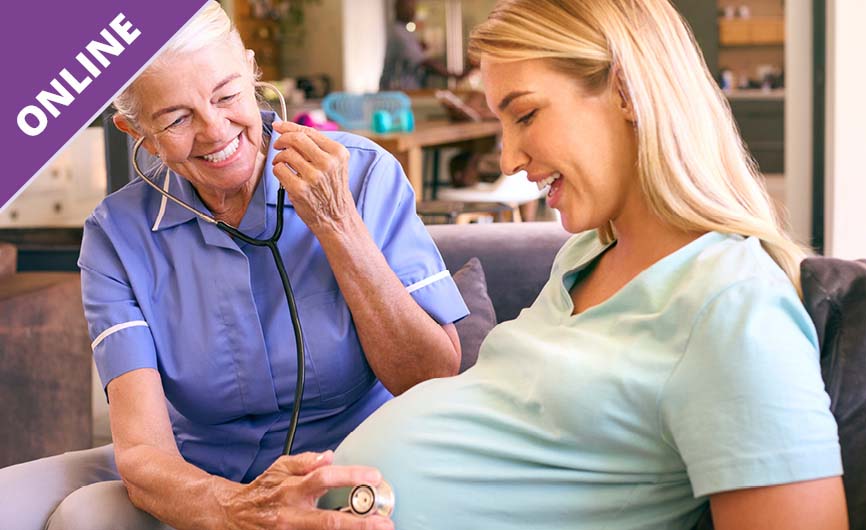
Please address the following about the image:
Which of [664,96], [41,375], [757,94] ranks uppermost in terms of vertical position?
[664,96]

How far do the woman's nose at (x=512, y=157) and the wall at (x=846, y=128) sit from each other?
294 centimetres

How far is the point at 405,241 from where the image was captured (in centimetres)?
151

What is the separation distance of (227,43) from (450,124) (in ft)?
14.7

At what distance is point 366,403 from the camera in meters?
1.55

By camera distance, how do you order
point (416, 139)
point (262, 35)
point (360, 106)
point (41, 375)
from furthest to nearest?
1. point (262, 35)
2. point (360, 106)
3. point (416, 139)
4. point (41, 375)

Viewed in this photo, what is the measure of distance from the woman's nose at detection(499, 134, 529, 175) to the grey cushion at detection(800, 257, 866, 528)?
1.03ft

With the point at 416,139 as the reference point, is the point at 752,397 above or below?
above

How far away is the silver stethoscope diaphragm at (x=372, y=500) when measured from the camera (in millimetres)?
1078

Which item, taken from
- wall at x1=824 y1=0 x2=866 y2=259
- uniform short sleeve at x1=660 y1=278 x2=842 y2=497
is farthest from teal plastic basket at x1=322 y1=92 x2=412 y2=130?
uniform short sleeve at x1=660 y1=278 x2=842 y2=497

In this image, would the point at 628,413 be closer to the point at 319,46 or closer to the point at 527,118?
the point at 527,118

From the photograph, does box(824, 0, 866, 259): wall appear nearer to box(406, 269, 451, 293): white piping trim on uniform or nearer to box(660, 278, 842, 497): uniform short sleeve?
box(406, 269, 451, 293): white piping trim on uniform

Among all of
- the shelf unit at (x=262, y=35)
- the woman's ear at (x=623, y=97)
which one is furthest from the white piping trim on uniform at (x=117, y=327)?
the shelf unit at (x=262, y=35)

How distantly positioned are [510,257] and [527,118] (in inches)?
29.4

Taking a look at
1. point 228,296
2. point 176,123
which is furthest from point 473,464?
point 176,123
